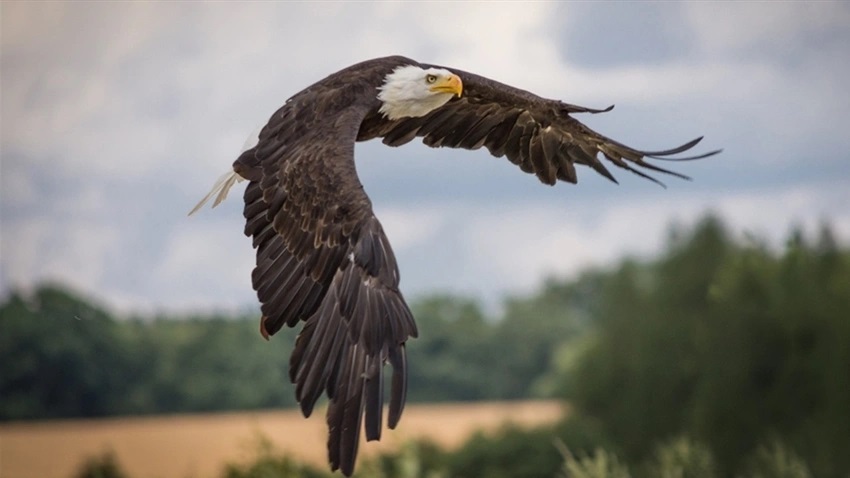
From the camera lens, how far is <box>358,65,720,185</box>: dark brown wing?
881 centimetres

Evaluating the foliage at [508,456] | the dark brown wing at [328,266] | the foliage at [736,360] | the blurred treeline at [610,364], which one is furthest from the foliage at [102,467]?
the dark brown wing at [328,266]

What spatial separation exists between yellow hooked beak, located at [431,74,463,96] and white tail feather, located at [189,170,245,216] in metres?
1.12

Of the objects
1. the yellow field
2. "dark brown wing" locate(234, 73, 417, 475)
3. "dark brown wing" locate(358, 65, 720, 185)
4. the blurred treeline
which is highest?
"dark brown wing" locate(358, 65, 720, 185)

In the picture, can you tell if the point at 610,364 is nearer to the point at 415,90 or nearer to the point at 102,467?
the point at 102,467

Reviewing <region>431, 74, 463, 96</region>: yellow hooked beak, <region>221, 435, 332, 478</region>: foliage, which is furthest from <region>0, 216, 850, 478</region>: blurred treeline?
<region>431, 74, 463, 96</region>: yellow hooked beak

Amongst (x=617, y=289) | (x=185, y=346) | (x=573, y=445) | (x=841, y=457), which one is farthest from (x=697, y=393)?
(x=185, y=346)

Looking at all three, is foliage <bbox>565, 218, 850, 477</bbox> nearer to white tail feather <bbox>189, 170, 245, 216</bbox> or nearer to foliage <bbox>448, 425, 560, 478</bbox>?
foliage <bbox>448, 425, 560, 478</bbox>

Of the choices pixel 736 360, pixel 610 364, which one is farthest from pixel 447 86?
pixel 610 364

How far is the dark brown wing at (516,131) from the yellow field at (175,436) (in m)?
21.5

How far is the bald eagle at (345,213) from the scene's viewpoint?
6.68 m

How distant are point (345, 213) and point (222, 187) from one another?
1.45m

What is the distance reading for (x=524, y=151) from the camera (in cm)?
906

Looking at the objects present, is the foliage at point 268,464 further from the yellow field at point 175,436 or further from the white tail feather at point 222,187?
the yellow field at point 175,436

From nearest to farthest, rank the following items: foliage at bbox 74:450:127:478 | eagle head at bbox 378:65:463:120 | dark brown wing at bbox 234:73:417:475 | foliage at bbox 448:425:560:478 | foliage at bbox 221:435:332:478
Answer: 1. dark brown wing at bbox 234:73:417:475
2. eagle head at bbox 378:65:463:120
3. foliage at bbox 221:435:332:478
4. foliage at bbox 74:450:127:478
5. foliage at bbox 448:425:560:478
